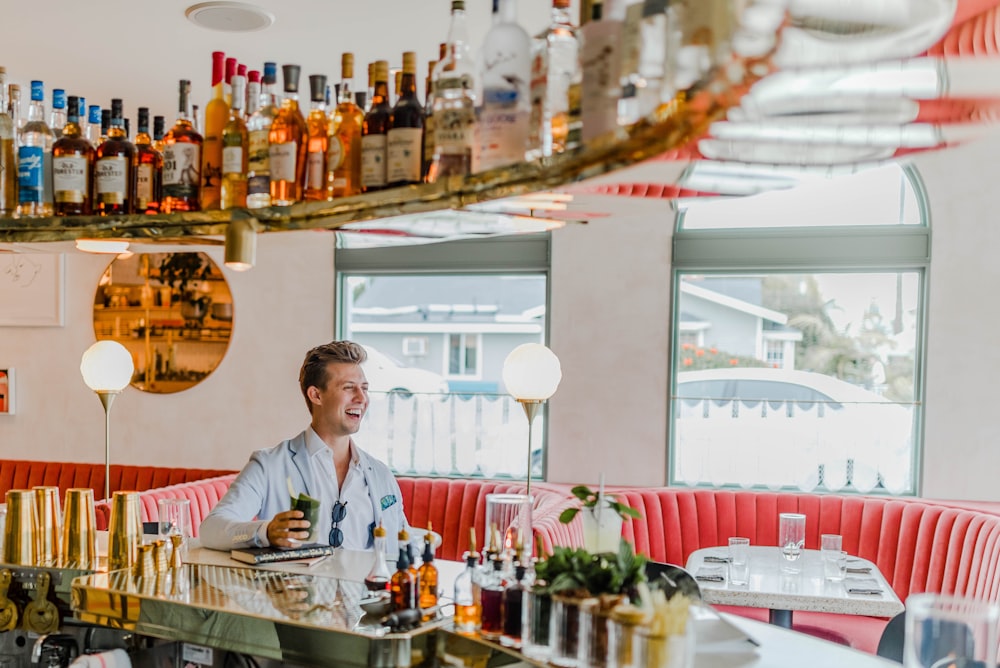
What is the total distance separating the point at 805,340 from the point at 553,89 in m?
3.96

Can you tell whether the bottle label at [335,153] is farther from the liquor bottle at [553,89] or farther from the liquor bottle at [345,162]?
the liquor bottle at [553,89]

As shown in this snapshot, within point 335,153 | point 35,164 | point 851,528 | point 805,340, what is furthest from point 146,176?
point 805,340

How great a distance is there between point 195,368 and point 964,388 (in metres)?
4.89

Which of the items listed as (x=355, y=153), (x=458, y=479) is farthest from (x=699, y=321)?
(x=355, y=153)

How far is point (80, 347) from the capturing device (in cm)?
653

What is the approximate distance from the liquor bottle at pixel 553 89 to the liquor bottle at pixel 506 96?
2 centimetres

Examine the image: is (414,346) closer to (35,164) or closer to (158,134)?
(158,134)

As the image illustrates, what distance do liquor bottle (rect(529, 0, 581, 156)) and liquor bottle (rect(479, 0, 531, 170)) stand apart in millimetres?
18

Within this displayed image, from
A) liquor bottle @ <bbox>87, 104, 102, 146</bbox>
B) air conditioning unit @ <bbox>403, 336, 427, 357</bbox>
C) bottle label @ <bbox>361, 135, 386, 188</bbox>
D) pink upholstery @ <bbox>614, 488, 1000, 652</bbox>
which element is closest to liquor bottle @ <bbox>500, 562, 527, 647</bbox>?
bottle label @ <bbox>361, 135, 386, 188</bbox>

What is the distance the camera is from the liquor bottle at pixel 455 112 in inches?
74.6

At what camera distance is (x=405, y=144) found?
206 centimetres

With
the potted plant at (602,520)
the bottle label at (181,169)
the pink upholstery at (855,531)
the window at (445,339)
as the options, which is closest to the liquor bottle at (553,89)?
the potted plant at (602,520)

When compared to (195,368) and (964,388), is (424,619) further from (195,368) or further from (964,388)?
(195,368)

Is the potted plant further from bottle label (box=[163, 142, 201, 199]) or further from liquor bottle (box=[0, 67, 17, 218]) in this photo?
liquor bottle (box=[0, 67, 17, 218])
